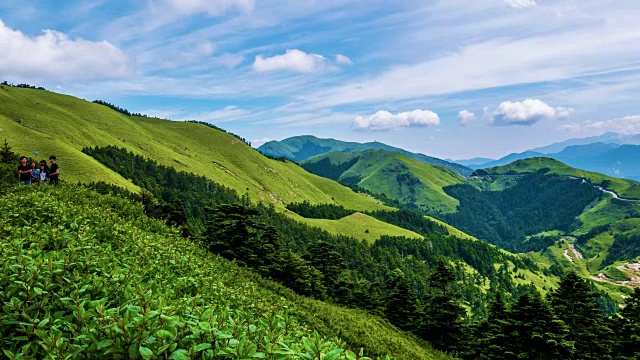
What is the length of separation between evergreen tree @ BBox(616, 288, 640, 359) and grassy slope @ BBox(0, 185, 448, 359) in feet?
155

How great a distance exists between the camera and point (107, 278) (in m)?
8.65

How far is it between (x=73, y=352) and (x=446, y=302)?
6816 cm

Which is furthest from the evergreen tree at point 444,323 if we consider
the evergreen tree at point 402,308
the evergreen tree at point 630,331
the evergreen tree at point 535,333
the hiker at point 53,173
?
the hiker at point 53,173

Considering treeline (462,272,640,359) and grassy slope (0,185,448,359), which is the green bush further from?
treeline (462,272,640,359)

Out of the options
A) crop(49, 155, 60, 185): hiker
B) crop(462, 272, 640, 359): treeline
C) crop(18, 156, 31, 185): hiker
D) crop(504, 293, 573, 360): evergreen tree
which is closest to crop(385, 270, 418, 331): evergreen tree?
crop(462, 272, 640, 359): treeline

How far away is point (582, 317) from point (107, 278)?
67.6 m

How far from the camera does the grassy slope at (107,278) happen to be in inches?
235

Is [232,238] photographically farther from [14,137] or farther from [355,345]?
[14,137]

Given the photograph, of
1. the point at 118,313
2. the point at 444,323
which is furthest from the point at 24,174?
the point at 444,323

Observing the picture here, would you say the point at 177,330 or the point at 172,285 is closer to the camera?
the point at 177,330

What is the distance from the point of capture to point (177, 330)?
5.18 metres

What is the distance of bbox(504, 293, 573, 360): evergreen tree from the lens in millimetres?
45750

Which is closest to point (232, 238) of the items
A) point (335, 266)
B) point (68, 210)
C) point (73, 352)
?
point (335, 266)

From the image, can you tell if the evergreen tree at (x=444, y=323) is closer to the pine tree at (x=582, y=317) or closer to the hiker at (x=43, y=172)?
the pine tree at (x=582, y=317)
